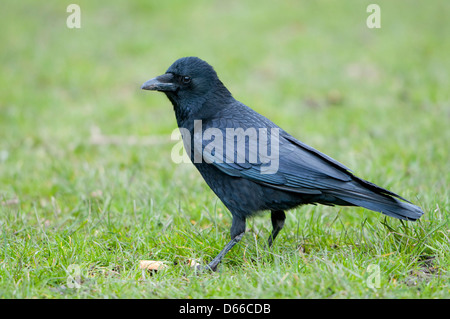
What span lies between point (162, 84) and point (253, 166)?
3.42 feet

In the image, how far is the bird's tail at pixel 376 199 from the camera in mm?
3477

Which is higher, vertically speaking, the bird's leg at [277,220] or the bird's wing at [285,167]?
the bird's wing at [285,167]

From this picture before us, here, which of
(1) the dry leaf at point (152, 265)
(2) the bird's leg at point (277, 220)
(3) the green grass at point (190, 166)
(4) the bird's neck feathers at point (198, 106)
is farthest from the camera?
(4) the bird's neck feathers at point (198, 106)

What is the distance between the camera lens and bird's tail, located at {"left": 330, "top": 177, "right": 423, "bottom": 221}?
3.48 metres

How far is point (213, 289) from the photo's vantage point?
3.20 meters

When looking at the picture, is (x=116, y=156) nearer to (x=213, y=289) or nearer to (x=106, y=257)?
(x=106, y=257)

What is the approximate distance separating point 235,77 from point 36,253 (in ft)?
21.2

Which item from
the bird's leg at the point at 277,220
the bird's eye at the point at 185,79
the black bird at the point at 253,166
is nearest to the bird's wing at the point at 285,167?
the black bird at the point at 253,166

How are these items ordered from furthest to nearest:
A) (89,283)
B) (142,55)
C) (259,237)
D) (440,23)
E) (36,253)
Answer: (440,23) → (142,55) → (259,237) → (36,253) → (89,283)

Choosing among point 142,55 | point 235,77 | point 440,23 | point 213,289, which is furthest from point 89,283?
point 440,23

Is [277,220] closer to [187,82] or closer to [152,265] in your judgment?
[152,265]

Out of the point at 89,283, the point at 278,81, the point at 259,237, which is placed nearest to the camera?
the point at 89,283

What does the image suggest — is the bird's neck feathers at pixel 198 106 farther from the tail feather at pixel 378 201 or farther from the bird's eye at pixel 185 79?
the tail feather at pixel 378 201

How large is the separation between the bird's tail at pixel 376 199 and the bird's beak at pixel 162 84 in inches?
60.8
